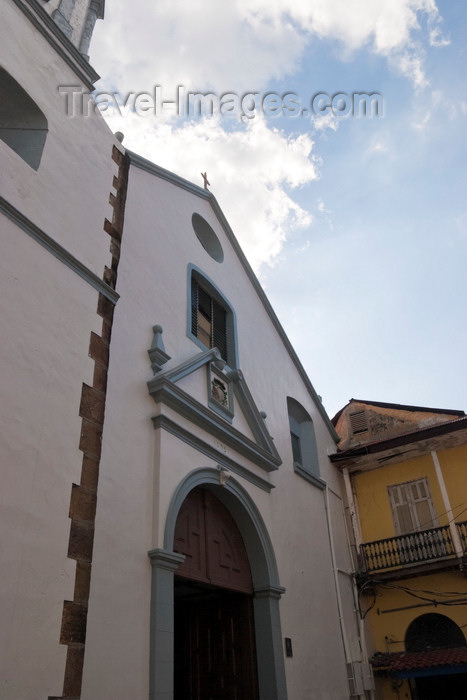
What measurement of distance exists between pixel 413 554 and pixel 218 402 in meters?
6.11

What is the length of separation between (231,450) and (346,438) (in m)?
7.57

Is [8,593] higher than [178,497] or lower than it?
lower

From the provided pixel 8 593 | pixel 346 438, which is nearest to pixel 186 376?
pixel 8 593

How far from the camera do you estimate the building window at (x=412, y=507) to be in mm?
12339

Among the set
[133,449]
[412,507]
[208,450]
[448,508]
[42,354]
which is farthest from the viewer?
[412,507]

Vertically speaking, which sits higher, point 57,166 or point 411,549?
point 57,166

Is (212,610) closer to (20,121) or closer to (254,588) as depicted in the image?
(254,588)

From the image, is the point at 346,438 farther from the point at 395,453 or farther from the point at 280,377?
the point at 280,377

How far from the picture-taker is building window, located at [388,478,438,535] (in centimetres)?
1234

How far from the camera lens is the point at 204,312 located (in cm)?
1012

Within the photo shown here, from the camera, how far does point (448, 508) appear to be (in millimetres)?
12062

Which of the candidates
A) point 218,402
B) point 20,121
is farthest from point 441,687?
point 20,121

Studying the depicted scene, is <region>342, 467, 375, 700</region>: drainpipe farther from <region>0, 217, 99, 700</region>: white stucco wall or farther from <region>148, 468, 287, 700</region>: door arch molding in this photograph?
<region>0, 217, 99, 700</region>: white stucco wall

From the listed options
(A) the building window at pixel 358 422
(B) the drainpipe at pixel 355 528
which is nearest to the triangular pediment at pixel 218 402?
(B) the drainpipe at pixel 355 528
